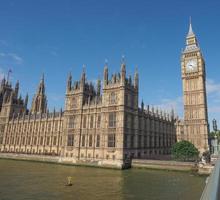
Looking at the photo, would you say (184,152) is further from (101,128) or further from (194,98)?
(194,98)

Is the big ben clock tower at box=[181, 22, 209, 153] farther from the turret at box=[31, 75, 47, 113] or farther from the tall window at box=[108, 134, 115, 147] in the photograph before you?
the turret at box=[31, 75, 47, 113]

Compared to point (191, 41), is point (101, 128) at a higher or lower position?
lower

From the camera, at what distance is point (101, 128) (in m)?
64.6

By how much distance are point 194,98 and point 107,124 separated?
53.0 meters

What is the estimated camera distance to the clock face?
336ft

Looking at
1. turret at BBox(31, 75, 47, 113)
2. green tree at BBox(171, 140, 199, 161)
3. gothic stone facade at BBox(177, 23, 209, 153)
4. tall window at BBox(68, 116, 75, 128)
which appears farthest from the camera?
turret at BBox(31, 75, 47, 113)

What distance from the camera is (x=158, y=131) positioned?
8419 centimetres

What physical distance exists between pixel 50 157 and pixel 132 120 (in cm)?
2980

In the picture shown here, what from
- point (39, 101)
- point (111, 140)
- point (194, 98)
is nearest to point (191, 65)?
point (194, 98)

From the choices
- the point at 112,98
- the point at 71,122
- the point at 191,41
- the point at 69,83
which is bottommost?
the point at 71,122

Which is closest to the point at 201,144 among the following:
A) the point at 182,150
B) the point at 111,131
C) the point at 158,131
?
the point at 158,131

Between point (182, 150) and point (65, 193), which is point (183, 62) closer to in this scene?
point (182, 150)

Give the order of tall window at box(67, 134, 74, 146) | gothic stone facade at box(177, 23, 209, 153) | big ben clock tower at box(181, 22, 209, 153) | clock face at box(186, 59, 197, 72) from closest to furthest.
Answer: tall window at box(67, 134, 74, 146) < big ben clock tower at box(181, 22, 209, 153) < gothic stone facade at box(177, 23, 209, 153) < clock face at box(186, 59, 197, 72)

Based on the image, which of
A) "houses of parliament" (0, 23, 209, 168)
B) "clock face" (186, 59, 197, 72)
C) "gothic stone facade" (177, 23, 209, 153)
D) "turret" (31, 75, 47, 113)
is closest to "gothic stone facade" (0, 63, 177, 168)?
"houses of parliament" (0, 23, 209, 168)
